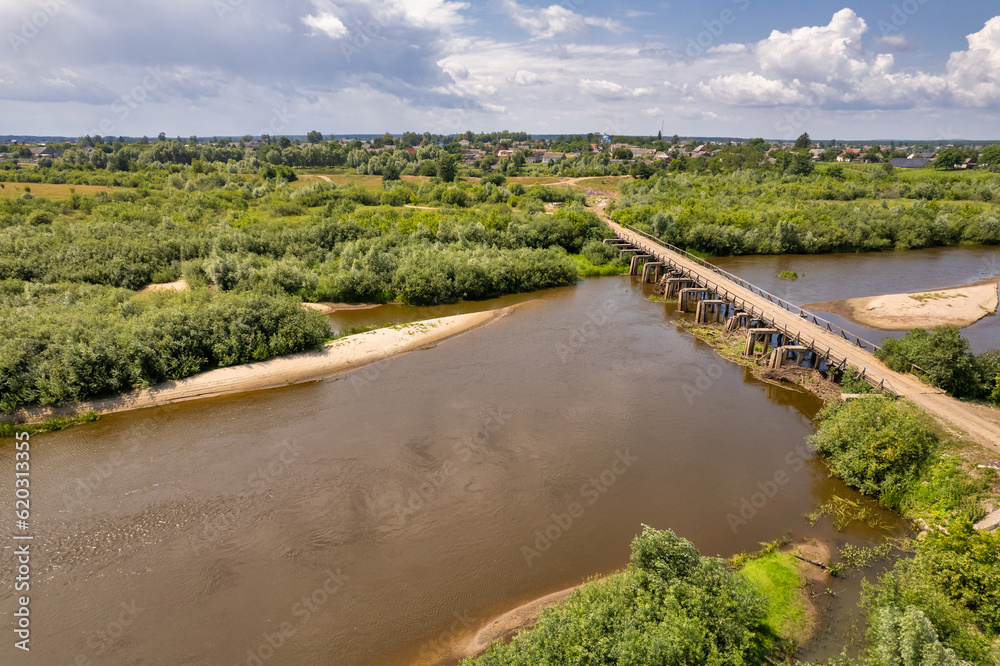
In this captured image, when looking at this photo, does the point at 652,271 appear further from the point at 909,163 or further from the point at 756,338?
the point at 909,163

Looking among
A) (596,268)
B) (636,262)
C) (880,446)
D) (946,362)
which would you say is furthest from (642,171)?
(880,446)

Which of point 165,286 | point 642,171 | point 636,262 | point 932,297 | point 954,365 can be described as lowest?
point 932,297

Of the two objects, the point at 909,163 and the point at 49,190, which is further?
the point at 909,163

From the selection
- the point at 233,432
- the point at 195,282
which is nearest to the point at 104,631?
the point at 233,432

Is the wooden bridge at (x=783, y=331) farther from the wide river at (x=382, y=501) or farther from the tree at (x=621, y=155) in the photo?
the tree at (x=621, y=155)

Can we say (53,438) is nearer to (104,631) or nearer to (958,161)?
(104,631)

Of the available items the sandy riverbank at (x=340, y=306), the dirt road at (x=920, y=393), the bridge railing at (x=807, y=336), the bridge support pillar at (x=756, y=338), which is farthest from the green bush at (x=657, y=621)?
the sandy riverbank at (x=340, y=306)
